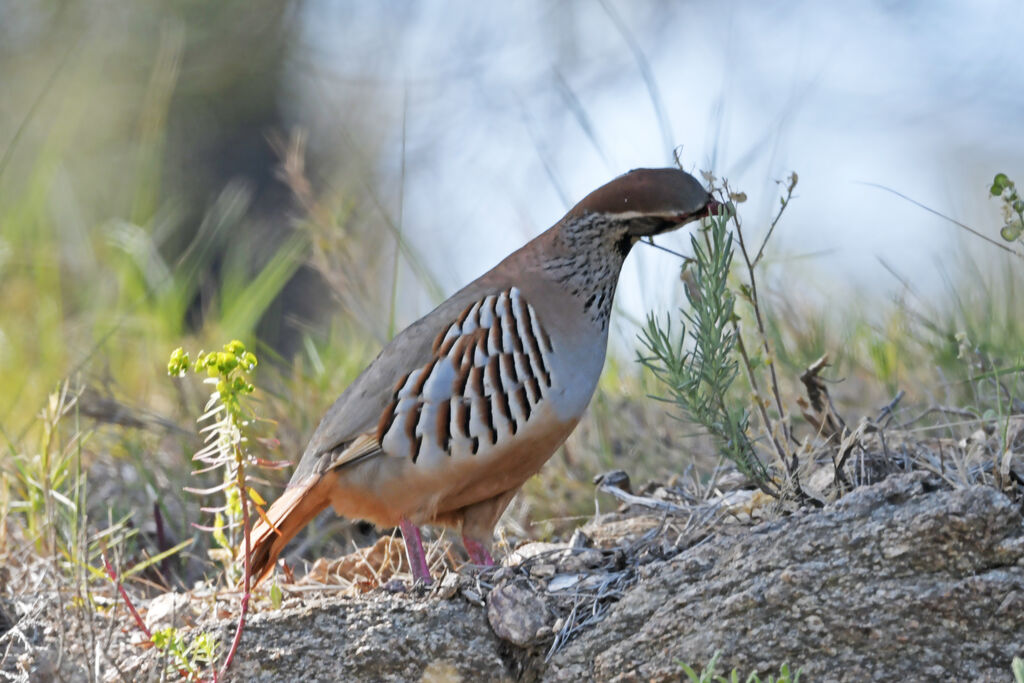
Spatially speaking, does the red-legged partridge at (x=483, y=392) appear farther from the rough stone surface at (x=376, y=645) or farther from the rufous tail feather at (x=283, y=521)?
the rough stone surface at (x=376, y=645)

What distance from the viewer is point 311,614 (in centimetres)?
240

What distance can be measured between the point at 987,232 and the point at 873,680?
2.26 m

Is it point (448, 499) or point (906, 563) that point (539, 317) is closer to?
point (448, 499)

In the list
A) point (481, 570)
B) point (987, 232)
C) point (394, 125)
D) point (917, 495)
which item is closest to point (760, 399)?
point (917, 495)

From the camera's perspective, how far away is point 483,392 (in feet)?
9.27

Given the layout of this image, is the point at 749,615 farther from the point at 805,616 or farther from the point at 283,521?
the point at 283,521

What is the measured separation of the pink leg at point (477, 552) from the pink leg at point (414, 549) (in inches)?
5.3

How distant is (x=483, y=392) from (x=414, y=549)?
425 millimetres

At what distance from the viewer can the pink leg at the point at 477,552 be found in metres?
2.94

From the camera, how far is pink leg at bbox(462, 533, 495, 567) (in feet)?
9.64

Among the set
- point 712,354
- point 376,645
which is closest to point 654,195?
point 712,354

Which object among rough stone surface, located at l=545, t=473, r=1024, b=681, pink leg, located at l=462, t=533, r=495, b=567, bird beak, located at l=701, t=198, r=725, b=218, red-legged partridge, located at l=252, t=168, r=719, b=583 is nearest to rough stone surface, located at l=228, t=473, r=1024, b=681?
rough stone surface, located at l=545, t=473, r=1024, b=681

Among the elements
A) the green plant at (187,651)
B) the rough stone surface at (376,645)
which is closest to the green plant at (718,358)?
the rough stone surface at (376,645)

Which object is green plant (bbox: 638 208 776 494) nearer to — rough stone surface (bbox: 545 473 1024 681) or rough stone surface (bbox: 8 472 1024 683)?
rough stone surface (bbox: 8 472 1024 683)
